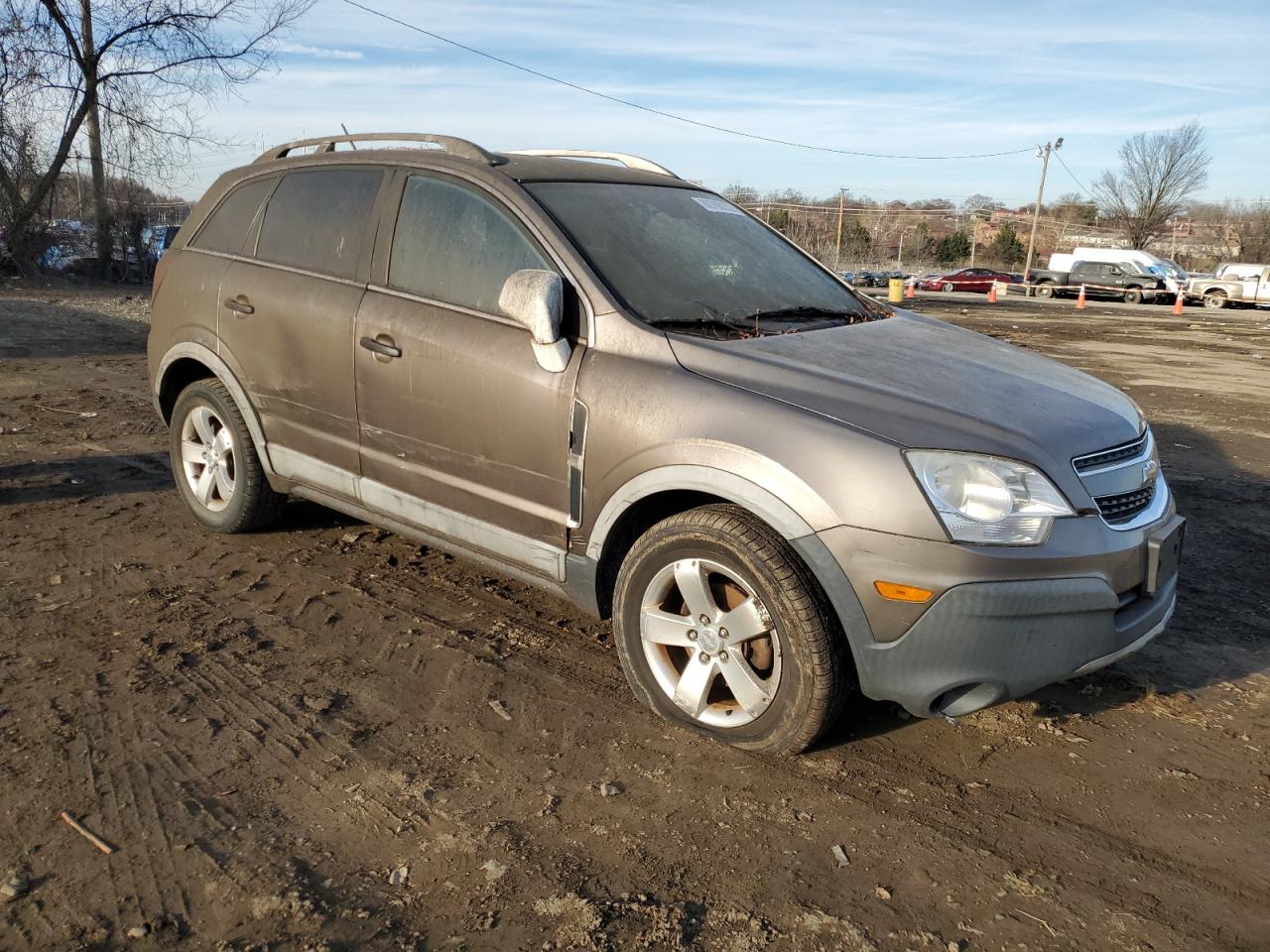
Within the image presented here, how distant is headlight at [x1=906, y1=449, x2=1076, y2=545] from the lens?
2.70 m

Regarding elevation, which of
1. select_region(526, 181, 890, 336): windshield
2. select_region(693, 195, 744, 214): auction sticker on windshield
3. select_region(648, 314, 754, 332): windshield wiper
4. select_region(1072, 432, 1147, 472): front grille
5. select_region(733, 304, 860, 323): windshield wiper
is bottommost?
select_region(1072, 432, 1147, 472): front grille

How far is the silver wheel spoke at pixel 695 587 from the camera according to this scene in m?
3.05

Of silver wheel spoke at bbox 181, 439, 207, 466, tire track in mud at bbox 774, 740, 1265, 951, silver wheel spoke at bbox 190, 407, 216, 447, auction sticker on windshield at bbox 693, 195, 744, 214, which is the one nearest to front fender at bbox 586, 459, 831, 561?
tire track in mud at bbox 774, 740, 1265, 951

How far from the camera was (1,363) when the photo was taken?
9.86 metres

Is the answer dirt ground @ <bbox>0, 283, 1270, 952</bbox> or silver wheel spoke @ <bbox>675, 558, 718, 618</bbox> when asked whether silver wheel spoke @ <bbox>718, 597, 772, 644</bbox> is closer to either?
silver wheel spoke @ <bbox>675, 558, 718, 618</bbox>

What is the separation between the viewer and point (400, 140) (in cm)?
429

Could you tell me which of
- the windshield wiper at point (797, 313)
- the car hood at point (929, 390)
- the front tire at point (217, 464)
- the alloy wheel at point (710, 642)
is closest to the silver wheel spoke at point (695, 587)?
the alloy wheel at point (710, 642)

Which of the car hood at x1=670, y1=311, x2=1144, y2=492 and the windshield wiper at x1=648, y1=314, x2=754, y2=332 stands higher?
the windshield wiper at x1=648, y1=314, x2=754, y2=332

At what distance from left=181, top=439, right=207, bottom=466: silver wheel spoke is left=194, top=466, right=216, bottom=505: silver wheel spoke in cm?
6

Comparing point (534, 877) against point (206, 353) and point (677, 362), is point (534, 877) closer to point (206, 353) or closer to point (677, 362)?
point (677, 362)

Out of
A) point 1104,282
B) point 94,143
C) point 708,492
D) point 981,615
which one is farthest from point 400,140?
point 1104,282

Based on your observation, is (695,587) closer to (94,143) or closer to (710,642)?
(710,642)

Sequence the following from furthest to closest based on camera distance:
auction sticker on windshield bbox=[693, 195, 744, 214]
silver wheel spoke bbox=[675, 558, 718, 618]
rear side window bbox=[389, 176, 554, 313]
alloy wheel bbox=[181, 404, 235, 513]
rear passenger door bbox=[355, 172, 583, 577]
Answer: alloy wheel bbox=[181, 404, 235, 513]
auction sticker on windshield bbox=[693, 195, 744, 214]
rear side window bbox=[389, 176, 554, 313]
rear passenger door bbox=[355, 172, 583, 577]
silver wheel spoke bbox=[675, 558, 718, 618]

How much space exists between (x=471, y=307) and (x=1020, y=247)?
256 feet
